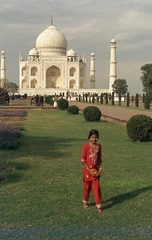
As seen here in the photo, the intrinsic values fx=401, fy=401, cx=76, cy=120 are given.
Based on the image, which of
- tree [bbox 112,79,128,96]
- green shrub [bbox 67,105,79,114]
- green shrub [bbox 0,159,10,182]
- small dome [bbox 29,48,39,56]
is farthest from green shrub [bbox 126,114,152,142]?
small dome [bbox 29,48,39,56]

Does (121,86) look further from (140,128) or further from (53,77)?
(140,128)

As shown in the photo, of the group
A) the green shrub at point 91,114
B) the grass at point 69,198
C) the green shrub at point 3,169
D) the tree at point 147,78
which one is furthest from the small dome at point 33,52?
the green shrub at point 3,169

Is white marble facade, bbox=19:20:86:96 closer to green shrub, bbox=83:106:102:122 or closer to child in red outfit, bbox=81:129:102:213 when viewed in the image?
green shrub, bbox=83:106:102:122

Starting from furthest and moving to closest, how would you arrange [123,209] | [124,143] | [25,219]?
[124,143] → [123,209] → [25,219]

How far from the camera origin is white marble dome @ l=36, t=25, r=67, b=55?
153 feet

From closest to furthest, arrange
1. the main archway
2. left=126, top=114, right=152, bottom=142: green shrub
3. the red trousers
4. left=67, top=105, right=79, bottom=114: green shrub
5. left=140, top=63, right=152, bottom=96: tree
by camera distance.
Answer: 1. the red trousers
2. left=126, top=114, right=152, bottom=142: green shrub
3. left=67, top=105, right=79, bottom=114: green shrub
4. left=140, top=63, right=152, bottom=96: tree
5. the main archway

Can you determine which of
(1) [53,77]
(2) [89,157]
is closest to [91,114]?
(2) [89,157]

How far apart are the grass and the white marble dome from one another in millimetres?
42079

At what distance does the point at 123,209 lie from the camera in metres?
3.06

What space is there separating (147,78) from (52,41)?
19130mm

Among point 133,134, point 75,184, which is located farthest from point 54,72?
point 75,184

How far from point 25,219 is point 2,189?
0.80 m

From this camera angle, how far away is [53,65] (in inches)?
1857

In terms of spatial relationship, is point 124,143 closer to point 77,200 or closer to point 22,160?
point 22,160
